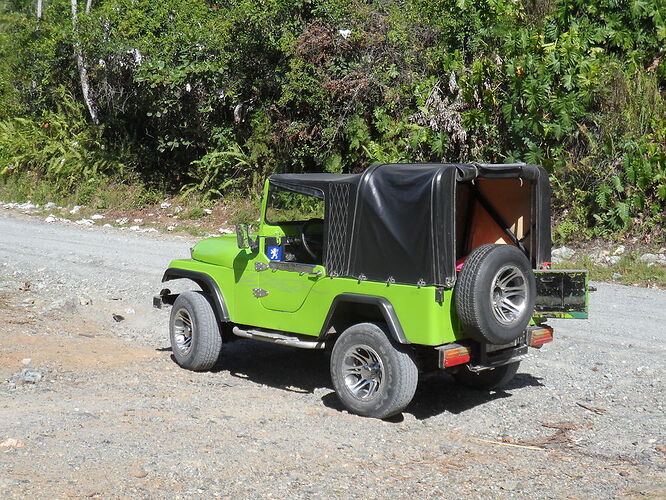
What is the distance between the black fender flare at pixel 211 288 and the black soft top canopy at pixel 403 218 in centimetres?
140

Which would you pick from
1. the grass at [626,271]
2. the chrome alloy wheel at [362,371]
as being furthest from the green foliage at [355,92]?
the chrome alloy wheel at [362,371]

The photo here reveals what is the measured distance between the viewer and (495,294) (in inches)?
267

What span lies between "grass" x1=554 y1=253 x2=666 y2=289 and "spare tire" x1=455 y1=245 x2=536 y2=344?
6675mm

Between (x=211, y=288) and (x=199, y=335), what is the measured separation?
0.47m

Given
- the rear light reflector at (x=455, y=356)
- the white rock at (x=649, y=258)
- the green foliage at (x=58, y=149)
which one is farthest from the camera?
the green foliage at (x=58, y=149)

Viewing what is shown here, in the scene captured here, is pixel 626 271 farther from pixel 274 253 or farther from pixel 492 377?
pixel 274 253

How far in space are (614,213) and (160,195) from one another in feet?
37.1

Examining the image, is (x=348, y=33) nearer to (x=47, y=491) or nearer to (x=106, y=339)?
(x=106, y=339)

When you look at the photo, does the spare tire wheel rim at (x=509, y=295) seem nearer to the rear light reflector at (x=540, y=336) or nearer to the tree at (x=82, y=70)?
the rear light reflector at (x=540, y=336)

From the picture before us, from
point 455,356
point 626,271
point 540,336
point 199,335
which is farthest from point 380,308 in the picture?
point 626,271

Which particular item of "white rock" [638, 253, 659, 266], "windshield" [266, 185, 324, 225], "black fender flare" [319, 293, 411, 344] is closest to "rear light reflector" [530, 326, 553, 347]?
"black fender flare" [319, 293, 411, 344]

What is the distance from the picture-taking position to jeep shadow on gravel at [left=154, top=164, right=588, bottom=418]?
6.63 m

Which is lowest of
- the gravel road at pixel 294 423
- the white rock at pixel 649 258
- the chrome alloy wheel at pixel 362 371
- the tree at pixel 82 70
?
the gravel road at pixel 294 423

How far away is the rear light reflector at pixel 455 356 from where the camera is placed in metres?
6.60
